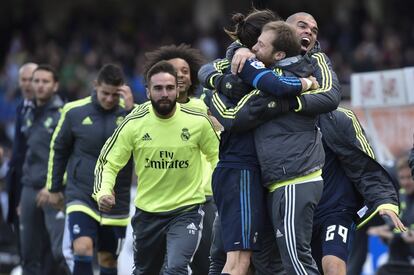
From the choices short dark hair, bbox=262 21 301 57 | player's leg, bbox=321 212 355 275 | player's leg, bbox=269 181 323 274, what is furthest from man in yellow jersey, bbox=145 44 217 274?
player's leg, bbox=269 181 323 274

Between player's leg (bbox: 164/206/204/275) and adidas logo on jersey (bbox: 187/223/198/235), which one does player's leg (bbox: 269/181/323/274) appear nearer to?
player's leg (bbox: 164/206/204/275)

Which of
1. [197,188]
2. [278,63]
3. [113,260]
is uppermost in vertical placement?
[278,63]

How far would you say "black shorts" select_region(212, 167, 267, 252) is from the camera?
8.90 metres

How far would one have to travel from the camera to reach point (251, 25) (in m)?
9.20

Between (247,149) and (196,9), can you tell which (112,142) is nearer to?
(247,149)

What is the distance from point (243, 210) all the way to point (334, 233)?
3.91ft

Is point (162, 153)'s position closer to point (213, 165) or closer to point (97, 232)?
point (213, 165)

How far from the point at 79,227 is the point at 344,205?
3.16m

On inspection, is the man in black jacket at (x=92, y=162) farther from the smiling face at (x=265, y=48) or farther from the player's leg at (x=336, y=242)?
the smiling face at (x=265, y=48)

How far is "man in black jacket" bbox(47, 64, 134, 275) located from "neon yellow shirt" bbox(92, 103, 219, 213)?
4.98 feet

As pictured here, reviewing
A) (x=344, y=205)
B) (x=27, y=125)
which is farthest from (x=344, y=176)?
(x=27, y=125)

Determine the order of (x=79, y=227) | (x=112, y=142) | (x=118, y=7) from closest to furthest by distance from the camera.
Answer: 1. (x=112, y=142)
2. (x=79, y=227)
3. (x=118, y=7)

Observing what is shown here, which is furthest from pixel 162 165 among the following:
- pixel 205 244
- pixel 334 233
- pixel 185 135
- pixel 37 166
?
pixel 37 166

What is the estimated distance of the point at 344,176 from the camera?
10039mm
